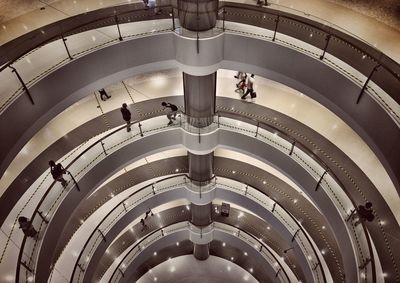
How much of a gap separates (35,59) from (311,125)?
37.5 ft

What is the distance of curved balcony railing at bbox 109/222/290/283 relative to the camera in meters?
19.2

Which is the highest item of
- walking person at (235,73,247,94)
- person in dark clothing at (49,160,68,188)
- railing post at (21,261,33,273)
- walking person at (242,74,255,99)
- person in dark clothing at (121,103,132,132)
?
walking person at (235,73,247,94)

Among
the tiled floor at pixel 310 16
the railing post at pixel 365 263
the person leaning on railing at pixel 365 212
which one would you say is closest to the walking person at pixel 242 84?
the tiled floor at pixel 310 16

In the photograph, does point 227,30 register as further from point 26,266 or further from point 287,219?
point 26,266

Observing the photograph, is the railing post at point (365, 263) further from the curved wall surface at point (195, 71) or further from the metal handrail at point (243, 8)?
the metal handrail at point (243, 8)

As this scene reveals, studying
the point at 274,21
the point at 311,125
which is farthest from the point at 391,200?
the point at 274,21

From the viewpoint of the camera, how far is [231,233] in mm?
21266

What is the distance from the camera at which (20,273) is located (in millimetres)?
9789

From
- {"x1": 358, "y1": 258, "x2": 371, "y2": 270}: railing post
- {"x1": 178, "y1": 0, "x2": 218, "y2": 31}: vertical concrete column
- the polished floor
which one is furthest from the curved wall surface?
the polished floor

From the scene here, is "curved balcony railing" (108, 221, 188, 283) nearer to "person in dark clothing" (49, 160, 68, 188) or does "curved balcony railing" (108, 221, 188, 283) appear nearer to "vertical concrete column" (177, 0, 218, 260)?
"vertical concrete column" (177, 0, 218, 260)

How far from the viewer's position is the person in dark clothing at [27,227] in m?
10.7

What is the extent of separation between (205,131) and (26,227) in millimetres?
7583

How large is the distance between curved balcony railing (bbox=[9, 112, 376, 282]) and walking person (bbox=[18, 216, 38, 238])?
19cm

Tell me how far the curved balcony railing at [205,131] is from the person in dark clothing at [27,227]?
0.19 metres
